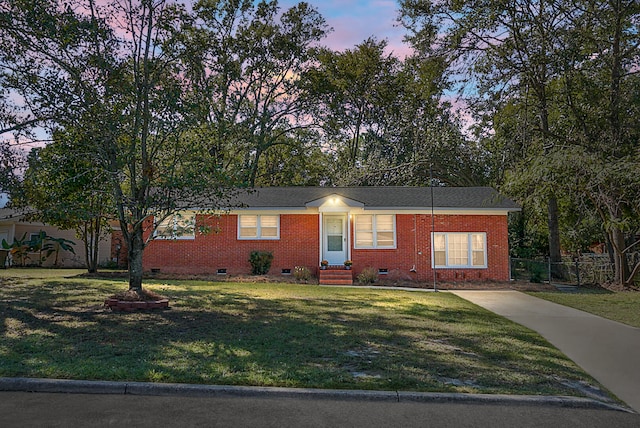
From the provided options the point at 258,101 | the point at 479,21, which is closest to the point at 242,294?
the point at 479,21

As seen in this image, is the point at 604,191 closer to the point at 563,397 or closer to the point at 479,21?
the point at 479,21

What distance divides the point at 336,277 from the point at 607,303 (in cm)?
893

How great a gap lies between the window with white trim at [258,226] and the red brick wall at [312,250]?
23 centimetres

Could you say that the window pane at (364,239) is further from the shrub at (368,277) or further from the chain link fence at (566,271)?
the chain link fence at (566,271)

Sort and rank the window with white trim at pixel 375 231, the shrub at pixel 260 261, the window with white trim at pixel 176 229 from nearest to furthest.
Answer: the window with white trim at pixel 176 229
the shrub at pixel 260 261
the window with white trim at pixel 375 231

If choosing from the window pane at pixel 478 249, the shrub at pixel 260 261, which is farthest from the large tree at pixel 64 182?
the window pane at pixel 478 249

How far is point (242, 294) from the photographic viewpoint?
13414 millimetres

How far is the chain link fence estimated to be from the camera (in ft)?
66.4

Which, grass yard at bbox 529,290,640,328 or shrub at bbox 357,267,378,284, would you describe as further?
shrub at bbox 357,267,378,284

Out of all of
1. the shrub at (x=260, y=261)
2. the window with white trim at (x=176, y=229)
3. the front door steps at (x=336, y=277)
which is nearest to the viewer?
the window with white trim at (x=176, y=229)

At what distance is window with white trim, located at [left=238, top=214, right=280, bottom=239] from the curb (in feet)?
49.0

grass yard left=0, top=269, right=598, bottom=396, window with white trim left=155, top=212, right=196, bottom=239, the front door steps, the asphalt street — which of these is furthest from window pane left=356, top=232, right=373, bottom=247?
the asphalt street

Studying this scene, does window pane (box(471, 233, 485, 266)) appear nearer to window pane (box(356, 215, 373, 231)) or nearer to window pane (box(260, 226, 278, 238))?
window pane (box(356, 215, 373, 231))

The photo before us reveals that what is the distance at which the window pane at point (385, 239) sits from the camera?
787 inches
